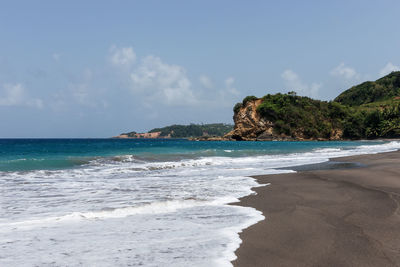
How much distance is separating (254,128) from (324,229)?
84.7 metres

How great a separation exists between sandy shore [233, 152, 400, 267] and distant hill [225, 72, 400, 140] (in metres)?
81.5

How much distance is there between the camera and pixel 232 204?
646 cm

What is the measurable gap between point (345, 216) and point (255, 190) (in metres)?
3.31

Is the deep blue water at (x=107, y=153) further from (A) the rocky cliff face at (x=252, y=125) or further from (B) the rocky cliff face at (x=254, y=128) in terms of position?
(A) the rocky cliff face at (x=252, y=125)

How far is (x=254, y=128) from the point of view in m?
87.7

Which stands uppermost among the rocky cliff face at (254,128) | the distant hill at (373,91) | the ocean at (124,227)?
the distant hill at (373,91)

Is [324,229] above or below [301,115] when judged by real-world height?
below

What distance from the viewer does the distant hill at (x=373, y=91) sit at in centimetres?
12400

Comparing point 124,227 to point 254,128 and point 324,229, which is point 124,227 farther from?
point 254,128

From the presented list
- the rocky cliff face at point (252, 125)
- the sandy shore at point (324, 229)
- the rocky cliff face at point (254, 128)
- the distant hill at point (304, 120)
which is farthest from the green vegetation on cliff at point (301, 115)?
the sandy shore at point (324, 229)

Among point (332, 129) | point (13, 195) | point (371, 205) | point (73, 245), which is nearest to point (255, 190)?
point (371, 205)

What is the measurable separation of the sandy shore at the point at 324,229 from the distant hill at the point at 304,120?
8146 cm

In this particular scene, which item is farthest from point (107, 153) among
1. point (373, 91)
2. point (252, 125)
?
point (373, 91)

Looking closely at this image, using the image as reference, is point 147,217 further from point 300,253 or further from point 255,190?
point 255,190
